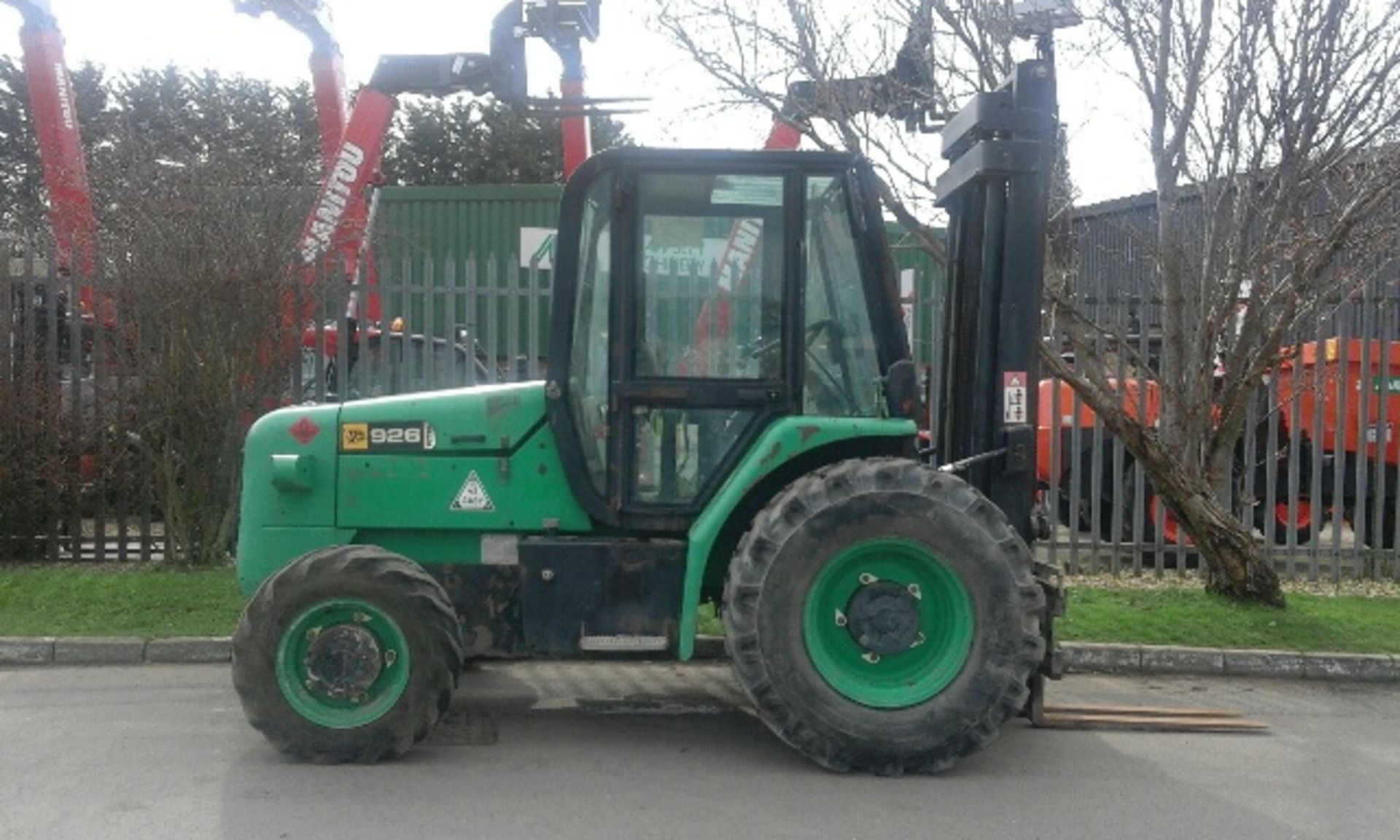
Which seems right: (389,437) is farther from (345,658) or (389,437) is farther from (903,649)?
(903,649)

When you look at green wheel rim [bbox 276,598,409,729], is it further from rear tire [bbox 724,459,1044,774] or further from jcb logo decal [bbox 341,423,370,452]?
rear tire [bbox 724,459,1044,774]

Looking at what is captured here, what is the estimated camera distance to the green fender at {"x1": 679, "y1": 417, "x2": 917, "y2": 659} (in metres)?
6.24

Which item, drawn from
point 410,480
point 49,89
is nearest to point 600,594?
point 410,480

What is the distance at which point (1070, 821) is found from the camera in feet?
18.5

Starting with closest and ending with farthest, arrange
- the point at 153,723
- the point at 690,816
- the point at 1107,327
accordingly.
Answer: the point at 690,816
the point at 153,723
the point at 1107,327

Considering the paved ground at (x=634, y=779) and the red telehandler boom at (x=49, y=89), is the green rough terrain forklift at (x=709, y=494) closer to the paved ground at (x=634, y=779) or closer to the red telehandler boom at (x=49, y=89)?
the paved ground at (x=634, y=779)

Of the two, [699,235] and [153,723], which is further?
[153,723]

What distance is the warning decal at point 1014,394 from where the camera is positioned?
684 centimetres

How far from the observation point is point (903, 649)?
6.25m

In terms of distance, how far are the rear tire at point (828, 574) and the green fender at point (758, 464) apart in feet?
0.56

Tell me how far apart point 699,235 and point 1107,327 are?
203 inches

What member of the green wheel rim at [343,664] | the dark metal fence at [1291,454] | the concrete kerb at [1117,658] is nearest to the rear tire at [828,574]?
the green wheel rim at [343,664]

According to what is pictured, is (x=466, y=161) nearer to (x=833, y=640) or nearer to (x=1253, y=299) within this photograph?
(x=1253, y=299)

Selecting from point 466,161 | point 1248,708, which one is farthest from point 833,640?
point 466,161
